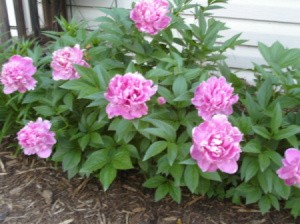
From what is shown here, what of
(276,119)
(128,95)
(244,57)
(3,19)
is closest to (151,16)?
(128,95)

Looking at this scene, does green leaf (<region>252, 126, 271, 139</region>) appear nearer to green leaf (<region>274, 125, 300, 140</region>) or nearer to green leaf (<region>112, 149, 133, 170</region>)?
green leaf (<region>274, 125, 300, 140</region>)

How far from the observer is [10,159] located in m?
2.43

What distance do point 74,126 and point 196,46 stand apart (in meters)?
0.72

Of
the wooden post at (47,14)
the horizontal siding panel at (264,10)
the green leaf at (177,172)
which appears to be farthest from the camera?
the wooden post at (47,14)

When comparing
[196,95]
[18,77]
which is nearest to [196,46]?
[196,95]

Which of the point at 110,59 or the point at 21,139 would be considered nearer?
the point at 21,139

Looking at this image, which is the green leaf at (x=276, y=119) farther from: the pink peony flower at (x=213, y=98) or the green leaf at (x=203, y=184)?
the green leaf at (x=203, y=184)

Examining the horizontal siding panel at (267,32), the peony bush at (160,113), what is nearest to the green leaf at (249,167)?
the peony bush at (160,113)

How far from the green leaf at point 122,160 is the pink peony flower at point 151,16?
53cm

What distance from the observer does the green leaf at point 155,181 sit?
6.68 ft

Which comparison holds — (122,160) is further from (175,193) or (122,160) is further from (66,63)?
(66,63)

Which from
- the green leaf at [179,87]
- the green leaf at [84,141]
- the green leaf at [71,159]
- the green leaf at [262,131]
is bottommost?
the green leaf at [71,159]

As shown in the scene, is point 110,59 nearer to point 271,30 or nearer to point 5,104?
point 5,104

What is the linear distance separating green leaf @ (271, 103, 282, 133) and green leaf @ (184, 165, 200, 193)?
343 millimetres
